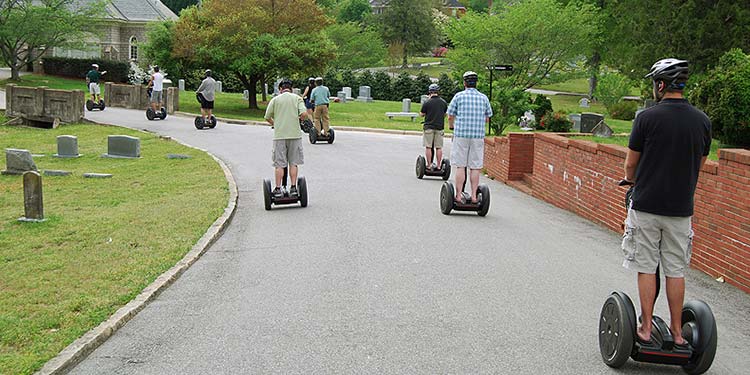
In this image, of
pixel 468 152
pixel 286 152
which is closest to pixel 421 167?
pixel 286 152

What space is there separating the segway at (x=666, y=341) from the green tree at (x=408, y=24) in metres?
85.6

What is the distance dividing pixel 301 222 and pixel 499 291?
4.43 metres

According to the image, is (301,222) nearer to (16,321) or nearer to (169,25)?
(16,321)

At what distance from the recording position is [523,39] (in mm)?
42781

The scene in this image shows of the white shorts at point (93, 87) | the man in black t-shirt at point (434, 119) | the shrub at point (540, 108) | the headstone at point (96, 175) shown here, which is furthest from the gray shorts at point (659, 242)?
the white shorts at point (93, 87)

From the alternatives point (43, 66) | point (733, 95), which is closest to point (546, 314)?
point (733, 95)

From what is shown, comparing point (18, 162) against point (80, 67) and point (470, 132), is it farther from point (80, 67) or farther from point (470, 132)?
point (80, 67)

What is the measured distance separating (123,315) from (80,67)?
185 ft

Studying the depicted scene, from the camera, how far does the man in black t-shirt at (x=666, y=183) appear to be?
5.36 meters

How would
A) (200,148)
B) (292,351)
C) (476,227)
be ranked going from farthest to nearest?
1. (200,148)
2. (476,227)
3. (292,351)

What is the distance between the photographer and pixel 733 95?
17531 millimetres

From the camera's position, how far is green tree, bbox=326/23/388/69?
69.0 m

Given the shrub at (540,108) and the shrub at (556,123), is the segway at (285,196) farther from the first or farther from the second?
the shrub at (540,108)

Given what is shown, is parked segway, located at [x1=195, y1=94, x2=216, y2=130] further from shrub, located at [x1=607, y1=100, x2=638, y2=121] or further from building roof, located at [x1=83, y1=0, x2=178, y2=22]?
building roof, located at [x1=83, y1=0, x2=178, y2=22]
